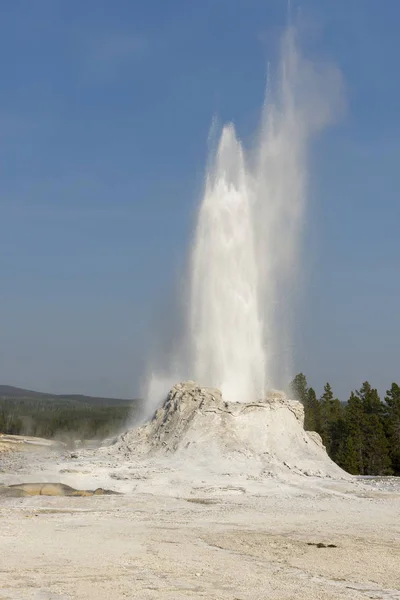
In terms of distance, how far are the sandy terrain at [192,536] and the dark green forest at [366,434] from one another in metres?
20.2

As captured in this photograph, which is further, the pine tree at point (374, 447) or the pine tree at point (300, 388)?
the pine tree at point (300, 388)

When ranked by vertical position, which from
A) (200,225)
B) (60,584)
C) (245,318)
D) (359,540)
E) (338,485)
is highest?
(200,225)

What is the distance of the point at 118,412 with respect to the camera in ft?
305

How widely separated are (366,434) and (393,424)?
2481mm

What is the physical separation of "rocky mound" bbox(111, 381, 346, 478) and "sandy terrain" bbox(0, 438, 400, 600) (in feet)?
4.31

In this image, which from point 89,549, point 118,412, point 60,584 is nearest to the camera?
point 60,584

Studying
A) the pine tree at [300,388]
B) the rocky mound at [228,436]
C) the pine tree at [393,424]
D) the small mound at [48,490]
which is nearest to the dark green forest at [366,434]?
the pine tree at [393,424]

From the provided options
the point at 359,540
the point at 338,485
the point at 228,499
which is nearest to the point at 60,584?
the point at 359,540

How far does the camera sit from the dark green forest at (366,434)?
154 feet

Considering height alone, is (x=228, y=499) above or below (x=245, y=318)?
below

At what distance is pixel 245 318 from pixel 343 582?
21716 millimetres

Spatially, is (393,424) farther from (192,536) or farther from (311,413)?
(192,536)

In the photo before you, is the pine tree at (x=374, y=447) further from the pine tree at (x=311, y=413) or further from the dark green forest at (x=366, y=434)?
the pine tree at (x=311, y=413)

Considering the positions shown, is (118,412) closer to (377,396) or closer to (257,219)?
(377,396)
